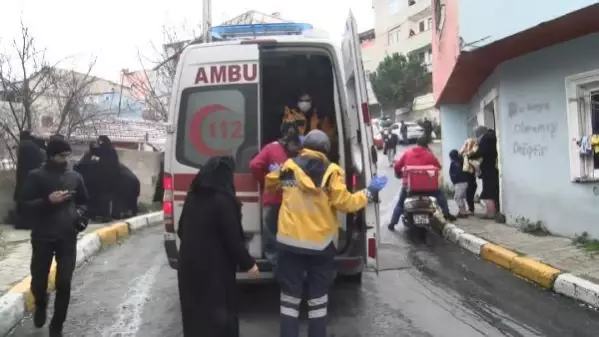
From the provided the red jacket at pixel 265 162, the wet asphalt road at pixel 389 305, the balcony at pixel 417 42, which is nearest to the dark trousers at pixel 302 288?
the wet asphalt road at pixel 389 305

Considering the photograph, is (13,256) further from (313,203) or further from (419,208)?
(419,208)

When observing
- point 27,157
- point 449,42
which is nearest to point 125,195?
point 27,157

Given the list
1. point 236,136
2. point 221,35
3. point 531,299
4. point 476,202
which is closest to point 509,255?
point 531,299

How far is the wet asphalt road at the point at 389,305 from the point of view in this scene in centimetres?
550

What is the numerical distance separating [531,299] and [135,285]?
14.6 feet

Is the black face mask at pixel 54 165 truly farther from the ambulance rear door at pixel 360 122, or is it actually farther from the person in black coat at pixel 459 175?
the person in black coat at pixel 459 175

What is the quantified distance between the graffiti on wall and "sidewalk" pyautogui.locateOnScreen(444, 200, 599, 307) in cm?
126

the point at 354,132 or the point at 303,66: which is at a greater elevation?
the point at 303,66

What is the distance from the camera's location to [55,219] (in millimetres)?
5234

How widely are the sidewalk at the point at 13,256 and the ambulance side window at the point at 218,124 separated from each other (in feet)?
8.47

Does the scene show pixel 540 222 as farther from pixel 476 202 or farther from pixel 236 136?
pixel 236 136

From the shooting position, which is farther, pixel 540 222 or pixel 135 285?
pixel 540 222

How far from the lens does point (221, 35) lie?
24.7 feet

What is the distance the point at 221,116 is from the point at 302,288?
203cm
